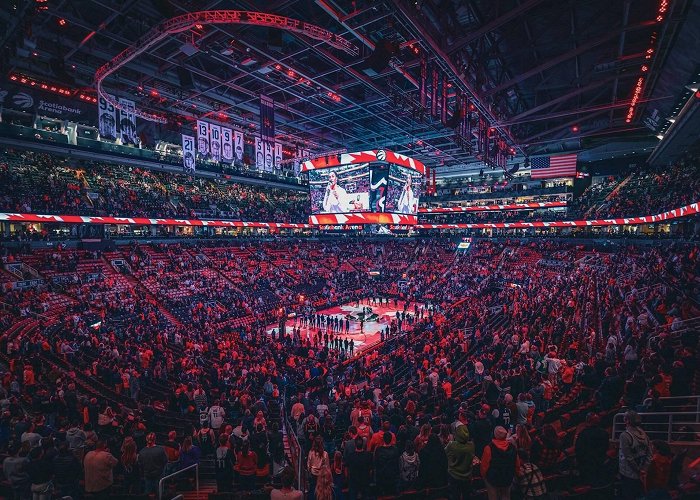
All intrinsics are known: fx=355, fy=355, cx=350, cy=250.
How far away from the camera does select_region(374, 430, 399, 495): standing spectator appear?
14.5 ft

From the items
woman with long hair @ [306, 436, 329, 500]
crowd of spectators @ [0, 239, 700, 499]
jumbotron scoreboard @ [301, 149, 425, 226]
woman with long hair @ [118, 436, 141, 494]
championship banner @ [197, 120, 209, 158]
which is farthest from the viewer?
jumbotron scoreboard @ [301, 149, 425, 226]

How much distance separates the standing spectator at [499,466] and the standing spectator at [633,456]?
124 cm

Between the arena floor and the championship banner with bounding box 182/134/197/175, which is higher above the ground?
the championship banner with bounding box 182/134/197/175

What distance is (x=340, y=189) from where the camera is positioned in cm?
2328

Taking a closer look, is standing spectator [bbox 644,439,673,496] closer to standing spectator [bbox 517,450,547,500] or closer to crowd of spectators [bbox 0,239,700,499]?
crowd of spectators [bbox 0,239,700,499]

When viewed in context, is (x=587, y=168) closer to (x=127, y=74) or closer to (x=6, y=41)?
(x=127, y=74)

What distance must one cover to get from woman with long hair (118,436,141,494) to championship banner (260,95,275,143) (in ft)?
58.9

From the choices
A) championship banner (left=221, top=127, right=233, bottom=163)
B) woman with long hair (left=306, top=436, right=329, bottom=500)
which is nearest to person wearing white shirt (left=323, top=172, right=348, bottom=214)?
championship banner (left=221, top=127, right=233, bottom=163)

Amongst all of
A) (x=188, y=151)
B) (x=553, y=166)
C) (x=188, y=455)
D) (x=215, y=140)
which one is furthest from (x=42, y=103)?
(x=553, y=166)

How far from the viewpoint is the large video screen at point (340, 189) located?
22281 mm

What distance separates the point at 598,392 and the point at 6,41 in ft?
73.2

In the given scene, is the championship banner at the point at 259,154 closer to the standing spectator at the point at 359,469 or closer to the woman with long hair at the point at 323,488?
the standing spectator at the point at 359,469

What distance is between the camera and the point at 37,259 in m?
22.3

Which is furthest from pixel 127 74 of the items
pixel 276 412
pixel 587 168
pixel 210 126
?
pixel 587 168
